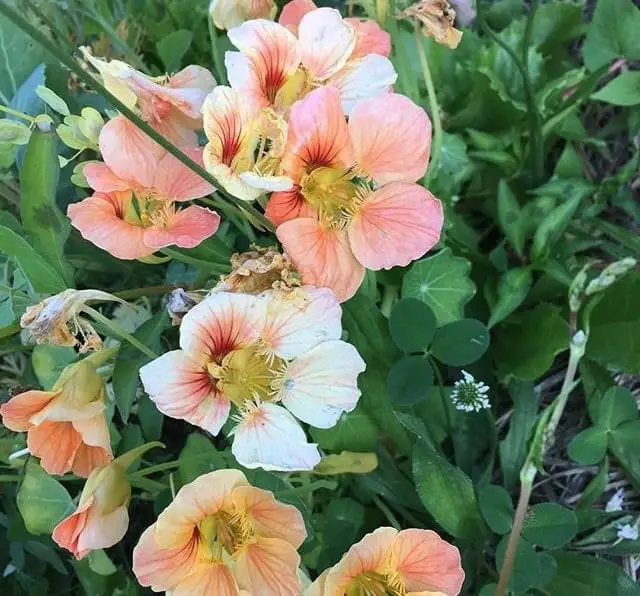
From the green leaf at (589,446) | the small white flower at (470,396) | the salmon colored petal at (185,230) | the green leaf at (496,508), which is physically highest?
the salmon colored petal at (185,230)

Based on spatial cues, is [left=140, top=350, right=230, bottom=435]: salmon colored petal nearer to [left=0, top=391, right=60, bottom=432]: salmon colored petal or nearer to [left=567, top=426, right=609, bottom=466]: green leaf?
[left=0, top=391, right=60, bottom=432]: salmon colored petal

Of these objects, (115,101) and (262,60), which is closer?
(115,101)

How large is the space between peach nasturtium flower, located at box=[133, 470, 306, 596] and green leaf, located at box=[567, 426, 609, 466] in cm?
35

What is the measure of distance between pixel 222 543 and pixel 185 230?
271mm

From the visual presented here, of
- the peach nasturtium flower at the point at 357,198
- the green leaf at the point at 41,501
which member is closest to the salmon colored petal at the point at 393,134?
the peach nasturtium flower at the point at 357,198

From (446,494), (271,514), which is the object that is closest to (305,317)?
(271,514)

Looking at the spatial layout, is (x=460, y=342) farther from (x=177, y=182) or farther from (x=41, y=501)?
(x=41, y=501)

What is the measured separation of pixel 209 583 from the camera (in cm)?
67

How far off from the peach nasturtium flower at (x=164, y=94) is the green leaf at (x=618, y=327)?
1.71 ft

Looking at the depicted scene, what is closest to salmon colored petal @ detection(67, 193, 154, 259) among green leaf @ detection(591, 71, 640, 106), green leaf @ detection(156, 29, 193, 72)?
green leaf @ detection(156, 29, 193, 72)

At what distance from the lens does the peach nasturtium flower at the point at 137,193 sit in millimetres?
666

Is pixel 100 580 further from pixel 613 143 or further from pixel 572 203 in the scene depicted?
pixel 613 143

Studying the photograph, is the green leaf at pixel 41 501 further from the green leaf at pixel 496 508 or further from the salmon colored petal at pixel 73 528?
the green leaf at pixel 496 508

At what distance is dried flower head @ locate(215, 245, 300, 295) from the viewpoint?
0.64 m
